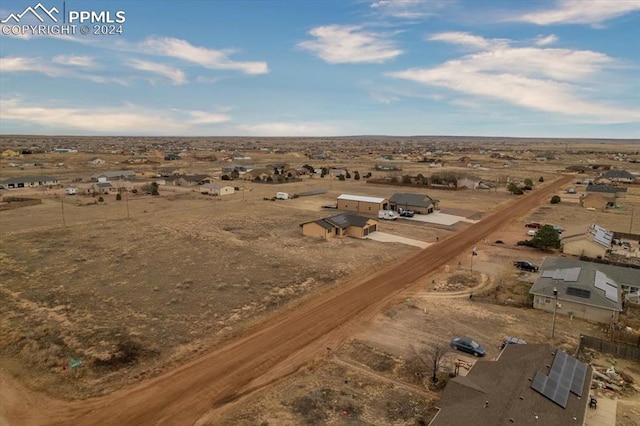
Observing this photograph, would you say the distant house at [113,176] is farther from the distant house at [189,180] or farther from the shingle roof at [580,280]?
the shingle roof at [580,280]

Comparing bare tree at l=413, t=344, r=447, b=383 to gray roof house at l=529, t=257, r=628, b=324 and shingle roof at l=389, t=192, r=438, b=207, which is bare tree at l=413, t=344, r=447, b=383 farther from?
shingle roof at l=389, t=192, r=438, b=207

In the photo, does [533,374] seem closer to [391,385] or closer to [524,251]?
[391,385]

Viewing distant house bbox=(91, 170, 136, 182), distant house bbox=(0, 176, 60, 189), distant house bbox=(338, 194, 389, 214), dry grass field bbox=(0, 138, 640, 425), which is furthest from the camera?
distant house bbox=(91, 170, 136, 182)


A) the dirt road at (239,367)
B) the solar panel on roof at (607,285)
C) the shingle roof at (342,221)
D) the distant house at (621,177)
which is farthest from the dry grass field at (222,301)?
the distant house at (621,177)

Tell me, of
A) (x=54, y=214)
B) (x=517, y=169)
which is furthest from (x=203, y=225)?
(x=517, y=169)

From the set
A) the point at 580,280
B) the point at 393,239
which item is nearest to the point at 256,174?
the point at 393,239

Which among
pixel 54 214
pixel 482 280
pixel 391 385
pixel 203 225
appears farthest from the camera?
pixel 54 214

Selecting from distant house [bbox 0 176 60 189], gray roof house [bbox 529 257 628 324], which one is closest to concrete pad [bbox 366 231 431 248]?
gray roof house [bbox 529 257 628 324]
